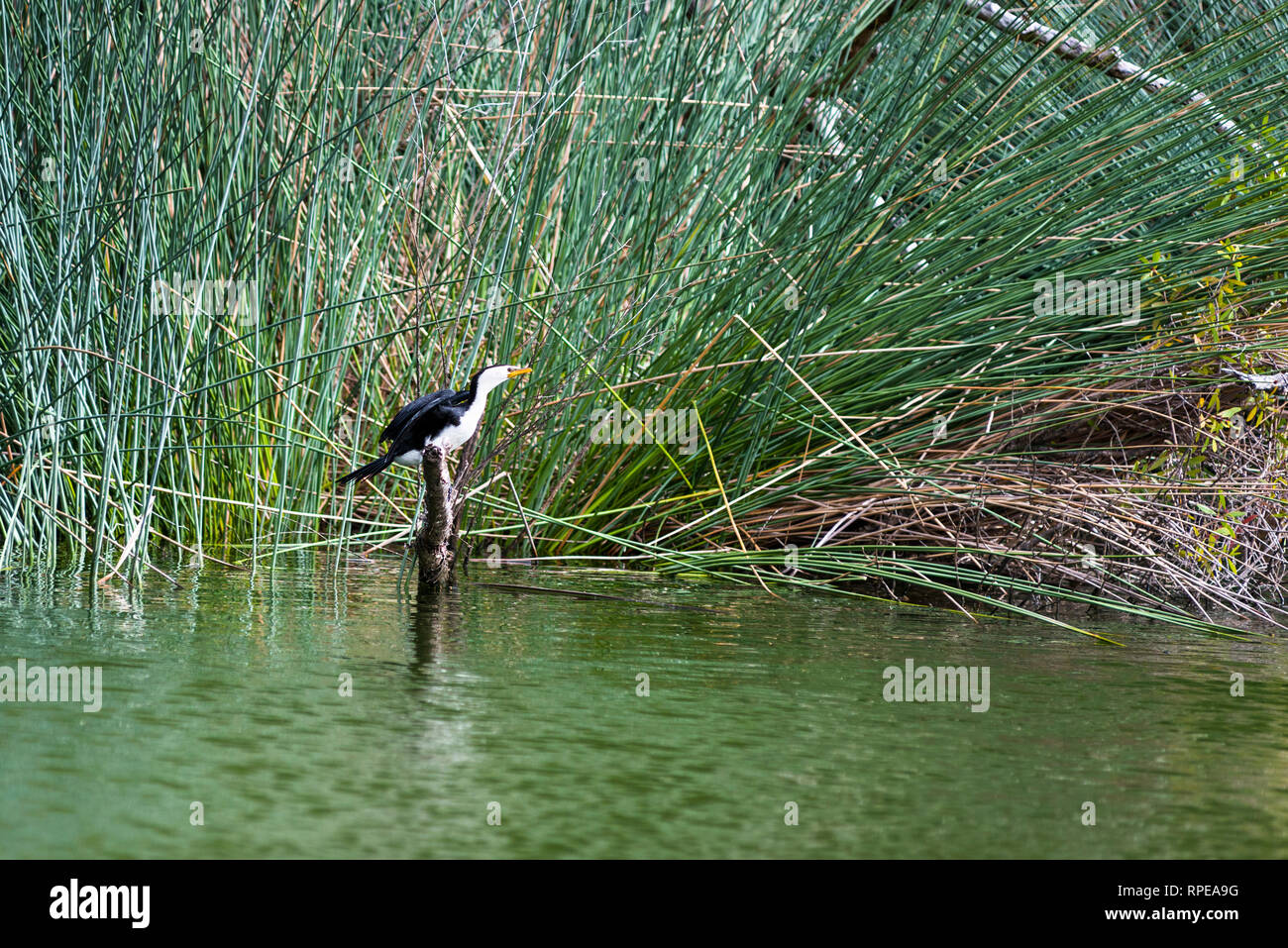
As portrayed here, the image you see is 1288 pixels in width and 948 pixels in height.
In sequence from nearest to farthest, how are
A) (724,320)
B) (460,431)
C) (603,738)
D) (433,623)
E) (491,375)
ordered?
(603,738)
(433,623)
(460,431)
(491,375)
(724,320)

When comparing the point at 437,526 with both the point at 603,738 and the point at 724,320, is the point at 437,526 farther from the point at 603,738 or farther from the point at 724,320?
the point at 603,738

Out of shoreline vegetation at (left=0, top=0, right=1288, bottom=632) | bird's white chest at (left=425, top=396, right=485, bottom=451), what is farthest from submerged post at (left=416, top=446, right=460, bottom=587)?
shoreline vegetation at (left=0, top=0, right=1288, bottom=632)

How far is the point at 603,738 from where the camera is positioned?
6.28ft

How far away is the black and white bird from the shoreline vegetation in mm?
240

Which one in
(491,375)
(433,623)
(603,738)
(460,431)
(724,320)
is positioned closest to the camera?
(603,738)

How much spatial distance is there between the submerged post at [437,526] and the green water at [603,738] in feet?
0.61

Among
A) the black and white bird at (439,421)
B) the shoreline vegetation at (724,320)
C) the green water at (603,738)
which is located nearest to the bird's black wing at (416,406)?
the black and white bird at (439,421)

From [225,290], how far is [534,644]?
1.33 metres

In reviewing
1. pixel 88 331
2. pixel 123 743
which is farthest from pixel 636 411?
pixel 123 743

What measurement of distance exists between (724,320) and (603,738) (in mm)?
1885

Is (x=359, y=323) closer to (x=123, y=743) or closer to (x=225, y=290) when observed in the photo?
(x=225, y=290)

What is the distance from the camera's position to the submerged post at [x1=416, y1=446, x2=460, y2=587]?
2.90 m

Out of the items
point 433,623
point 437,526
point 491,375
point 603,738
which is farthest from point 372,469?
point 603,738

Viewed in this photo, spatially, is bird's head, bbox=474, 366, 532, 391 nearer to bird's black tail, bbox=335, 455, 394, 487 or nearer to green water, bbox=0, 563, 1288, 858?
bird's black tail, bbox=335, 455, 394, 487
